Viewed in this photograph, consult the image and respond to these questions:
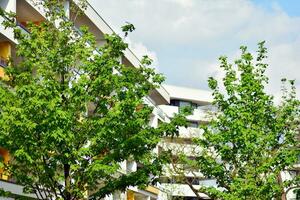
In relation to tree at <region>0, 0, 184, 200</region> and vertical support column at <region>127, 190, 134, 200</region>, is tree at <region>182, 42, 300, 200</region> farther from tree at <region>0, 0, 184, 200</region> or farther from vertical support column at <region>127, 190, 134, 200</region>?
vertical support column at <region>127, 190, 134, 200</region>

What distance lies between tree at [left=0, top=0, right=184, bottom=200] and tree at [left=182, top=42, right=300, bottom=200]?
6252mm

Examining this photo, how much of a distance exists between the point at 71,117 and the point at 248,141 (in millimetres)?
9064

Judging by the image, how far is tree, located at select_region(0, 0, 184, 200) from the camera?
15.0m

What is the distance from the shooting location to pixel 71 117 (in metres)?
15.3

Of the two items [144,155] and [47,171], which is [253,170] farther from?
[47,171]

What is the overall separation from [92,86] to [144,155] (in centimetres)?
249

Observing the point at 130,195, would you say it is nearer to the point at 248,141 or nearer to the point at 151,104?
the point at 151,104

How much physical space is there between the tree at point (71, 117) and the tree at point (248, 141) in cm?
625

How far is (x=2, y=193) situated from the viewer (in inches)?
635

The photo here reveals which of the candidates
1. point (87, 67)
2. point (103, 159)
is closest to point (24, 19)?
point (87, 67)

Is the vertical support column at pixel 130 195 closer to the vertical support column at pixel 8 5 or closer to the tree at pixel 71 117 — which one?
the vertical support column at pixel 8 5

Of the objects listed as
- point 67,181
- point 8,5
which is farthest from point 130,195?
point 67,181

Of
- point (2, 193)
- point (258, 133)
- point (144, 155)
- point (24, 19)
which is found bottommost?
point (2, 193)

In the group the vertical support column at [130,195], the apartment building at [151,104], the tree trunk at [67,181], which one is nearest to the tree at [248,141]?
the apartment building at [151,104]
